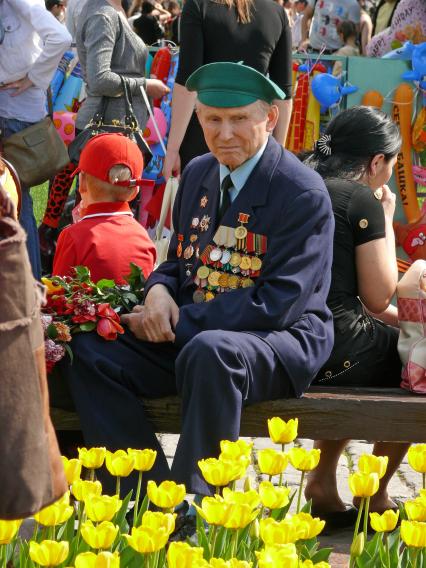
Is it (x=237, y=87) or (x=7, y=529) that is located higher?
(x=237, y=87)

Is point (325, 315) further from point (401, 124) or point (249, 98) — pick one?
point (401, 124)

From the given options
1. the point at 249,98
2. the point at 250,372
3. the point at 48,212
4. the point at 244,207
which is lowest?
the point at 48,212

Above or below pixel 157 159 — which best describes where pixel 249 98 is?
above

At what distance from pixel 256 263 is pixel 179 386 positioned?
0.48 metres

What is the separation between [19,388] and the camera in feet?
6.22

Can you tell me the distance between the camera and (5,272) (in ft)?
6.12

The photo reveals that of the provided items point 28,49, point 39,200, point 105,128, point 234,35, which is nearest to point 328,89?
point 105,128

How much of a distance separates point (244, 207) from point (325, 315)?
45cm

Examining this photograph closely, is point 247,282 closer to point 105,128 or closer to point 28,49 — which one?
point 28,49

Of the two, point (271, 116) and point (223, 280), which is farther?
point (271, 116)

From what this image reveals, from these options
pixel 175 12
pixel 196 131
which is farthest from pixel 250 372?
pixel 175 12

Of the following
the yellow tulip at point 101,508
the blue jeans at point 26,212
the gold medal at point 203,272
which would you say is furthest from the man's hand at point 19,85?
→ the yellow tulip at point 101,508

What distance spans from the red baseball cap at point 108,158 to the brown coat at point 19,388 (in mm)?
2914

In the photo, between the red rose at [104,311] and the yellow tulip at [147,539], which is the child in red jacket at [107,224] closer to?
the red rose at [104,311]
